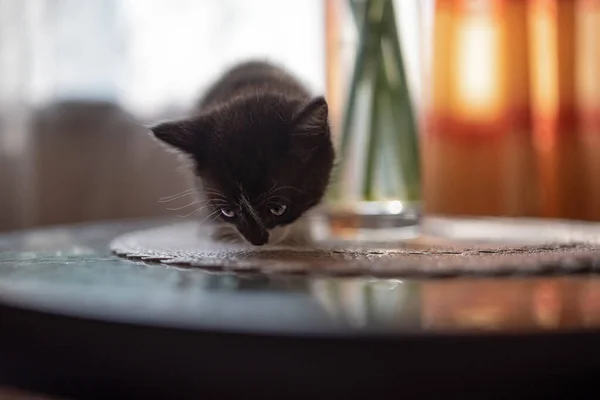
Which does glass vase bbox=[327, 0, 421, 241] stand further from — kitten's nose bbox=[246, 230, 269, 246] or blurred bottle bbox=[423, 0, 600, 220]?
blurred bottle bbox=[423, 0, 600, 220]

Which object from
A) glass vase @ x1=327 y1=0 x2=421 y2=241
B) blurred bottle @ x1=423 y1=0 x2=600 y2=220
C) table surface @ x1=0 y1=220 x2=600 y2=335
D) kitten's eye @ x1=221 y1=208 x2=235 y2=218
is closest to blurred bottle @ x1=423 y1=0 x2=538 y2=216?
blurred bottle @ x1=423 y1=0 x2=600 y2=220

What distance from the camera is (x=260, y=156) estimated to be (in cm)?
82

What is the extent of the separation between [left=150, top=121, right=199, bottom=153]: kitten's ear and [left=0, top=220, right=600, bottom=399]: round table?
33 centimetres

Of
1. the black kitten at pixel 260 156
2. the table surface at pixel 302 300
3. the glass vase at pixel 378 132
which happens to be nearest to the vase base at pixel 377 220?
the glass vase at pixel 378 132

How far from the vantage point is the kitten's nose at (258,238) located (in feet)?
2.65

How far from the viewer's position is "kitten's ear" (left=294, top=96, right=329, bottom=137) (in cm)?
78

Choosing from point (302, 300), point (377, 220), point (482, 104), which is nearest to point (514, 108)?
point (482, 104)

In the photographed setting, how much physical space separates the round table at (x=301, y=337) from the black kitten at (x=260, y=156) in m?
0.27

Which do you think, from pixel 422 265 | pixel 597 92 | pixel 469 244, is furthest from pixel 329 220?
A: pixel 597 92

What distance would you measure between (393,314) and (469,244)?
0.41 m

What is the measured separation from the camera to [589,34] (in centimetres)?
140

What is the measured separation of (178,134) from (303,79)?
1.73 feet

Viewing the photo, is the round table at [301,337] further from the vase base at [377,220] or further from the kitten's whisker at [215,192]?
the vase base at [377,220]

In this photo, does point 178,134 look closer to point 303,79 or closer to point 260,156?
point 260,156
